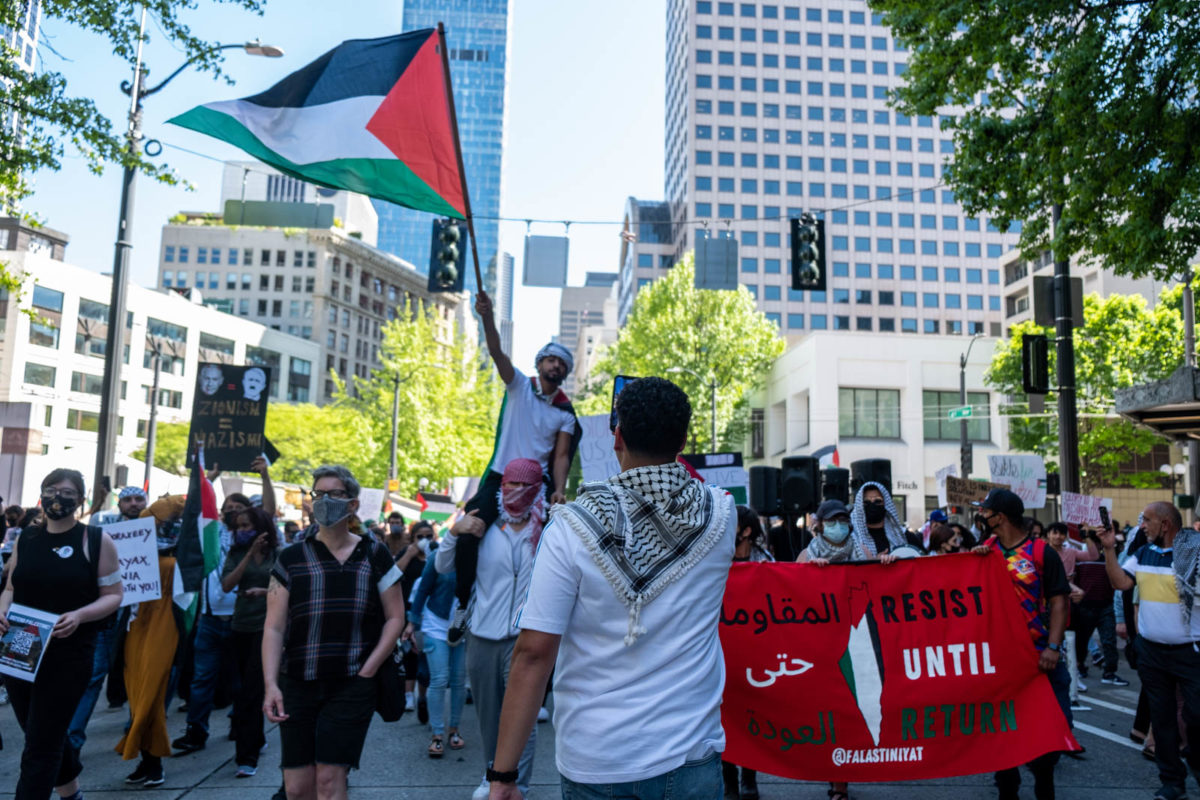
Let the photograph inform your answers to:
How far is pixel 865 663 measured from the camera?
5.95 m

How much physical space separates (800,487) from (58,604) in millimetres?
9843

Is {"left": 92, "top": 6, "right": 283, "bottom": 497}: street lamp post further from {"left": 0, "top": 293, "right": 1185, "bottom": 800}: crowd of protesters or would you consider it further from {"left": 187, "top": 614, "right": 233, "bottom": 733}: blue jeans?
{"left": 187, "top": 614, "right": 233, "bottom": 733}: blue jeans

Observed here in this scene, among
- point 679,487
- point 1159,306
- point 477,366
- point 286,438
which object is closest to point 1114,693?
point 679,487

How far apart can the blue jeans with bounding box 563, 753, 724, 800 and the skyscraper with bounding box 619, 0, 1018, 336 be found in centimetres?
8093

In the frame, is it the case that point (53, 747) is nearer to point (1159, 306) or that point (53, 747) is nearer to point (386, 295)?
point (1159, 306)

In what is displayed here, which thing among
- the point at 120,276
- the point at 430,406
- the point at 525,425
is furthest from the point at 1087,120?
the point at 430,406

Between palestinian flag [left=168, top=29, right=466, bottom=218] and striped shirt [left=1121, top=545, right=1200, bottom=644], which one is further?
striped shirt [left=1121, top=545, right=1200, bottom=644]

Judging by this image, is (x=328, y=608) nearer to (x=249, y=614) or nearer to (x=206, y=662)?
(x=249, y=614)

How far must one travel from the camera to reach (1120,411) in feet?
42.0

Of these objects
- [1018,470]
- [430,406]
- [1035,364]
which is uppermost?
[430,406]

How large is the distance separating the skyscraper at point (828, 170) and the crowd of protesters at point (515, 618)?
76353mm

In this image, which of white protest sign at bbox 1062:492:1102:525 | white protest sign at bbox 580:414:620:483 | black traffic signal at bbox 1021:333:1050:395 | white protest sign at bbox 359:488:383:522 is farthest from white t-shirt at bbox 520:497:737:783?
white protest sign at bbox 359:488:383:522

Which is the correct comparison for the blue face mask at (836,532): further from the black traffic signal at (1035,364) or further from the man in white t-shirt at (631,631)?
the black traffic signal at (1035,364)

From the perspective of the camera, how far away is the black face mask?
5211mm
